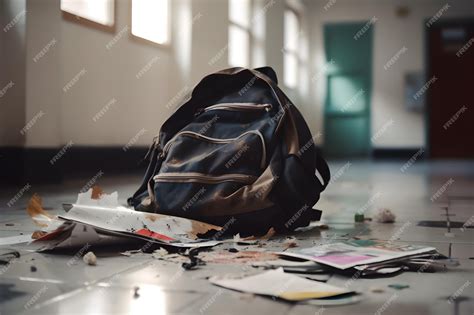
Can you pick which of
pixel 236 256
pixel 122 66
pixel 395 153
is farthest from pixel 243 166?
pixel 395 153

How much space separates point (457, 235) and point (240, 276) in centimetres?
104

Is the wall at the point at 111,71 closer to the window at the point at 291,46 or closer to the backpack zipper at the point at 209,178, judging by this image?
the backpack zipper at the point at 209,178

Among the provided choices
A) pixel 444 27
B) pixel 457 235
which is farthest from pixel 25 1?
pixel 444 27

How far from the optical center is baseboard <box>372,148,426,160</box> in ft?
36.4

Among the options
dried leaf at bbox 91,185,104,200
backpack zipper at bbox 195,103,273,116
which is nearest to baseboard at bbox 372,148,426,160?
backpack zipper at bbox 195,103,273,116

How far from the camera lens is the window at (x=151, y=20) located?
19.5ft

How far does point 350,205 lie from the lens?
10.2ft

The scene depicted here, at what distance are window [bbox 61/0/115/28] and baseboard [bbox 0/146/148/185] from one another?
107cm

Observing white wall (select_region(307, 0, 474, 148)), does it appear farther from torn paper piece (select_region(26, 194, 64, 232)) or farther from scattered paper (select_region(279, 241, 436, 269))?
scattered paper (select_region(279, 241, 436, 269))

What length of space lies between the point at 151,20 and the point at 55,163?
2298 mm

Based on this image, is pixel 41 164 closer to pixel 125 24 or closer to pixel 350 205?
pixel 125 24

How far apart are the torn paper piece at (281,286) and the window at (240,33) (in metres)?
6.86

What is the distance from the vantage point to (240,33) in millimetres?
8484

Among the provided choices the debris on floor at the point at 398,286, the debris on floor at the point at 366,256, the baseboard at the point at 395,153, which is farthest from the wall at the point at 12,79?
the baseboard at the point at 395,153
